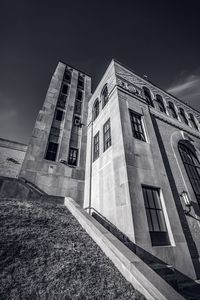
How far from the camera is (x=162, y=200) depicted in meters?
7.50

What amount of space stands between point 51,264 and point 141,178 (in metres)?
5.65

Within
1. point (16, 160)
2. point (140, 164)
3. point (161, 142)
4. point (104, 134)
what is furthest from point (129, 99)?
point (16, 160)

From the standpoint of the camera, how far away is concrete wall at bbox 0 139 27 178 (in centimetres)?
1538

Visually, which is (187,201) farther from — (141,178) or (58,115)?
(58,115)

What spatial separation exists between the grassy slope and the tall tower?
6.33 meters

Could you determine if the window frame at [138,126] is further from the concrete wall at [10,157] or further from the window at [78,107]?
the concrete wall at [10,157]

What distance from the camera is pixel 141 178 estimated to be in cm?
764

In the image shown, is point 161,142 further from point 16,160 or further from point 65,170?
point 16,160

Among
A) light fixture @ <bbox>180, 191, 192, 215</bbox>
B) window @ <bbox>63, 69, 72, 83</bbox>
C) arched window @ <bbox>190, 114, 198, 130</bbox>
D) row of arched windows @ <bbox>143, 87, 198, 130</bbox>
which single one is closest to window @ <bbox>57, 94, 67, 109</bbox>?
window @ <bbox>63, 69, 72, 83</bbox>

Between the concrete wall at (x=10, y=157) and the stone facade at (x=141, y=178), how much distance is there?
9592 millimetres

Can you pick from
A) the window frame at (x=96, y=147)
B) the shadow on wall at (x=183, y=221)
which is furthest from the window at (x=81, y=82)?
the shadow on wall at (x=183, y=221)

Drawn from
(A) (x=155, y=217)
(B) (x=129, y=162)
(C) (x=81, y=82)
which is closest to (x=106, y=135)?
(B) (x=129, y=162)

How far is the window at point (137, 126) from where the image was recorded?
990 cm

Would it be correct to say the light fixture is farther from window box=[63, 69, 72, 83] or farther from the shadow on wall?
window box=[63, 69, 72, 83]
